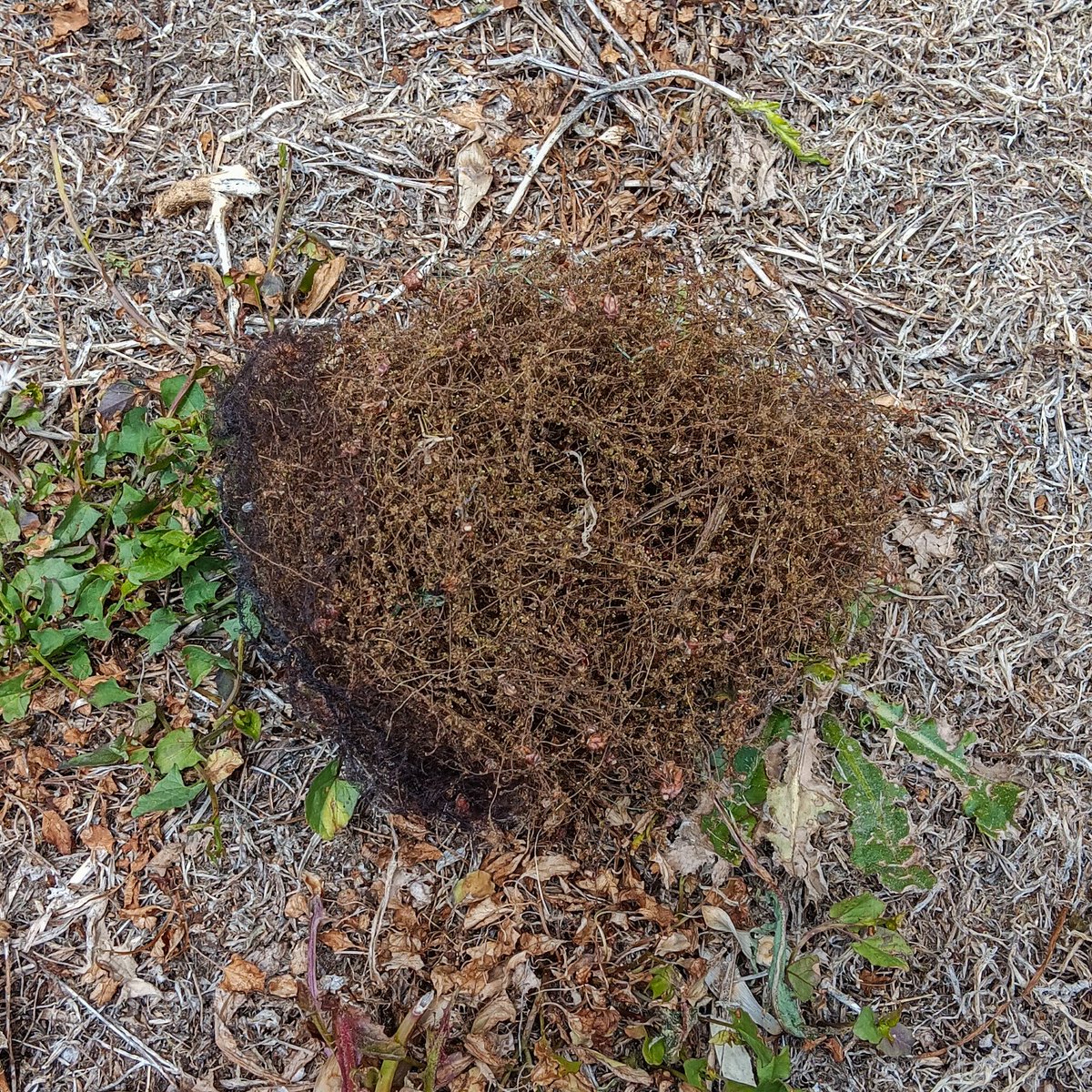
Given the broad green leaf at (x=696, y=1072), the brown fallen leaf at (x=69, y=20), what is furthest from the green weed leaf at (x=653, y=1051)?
the brown fallen leaf at (x=69, y=20)

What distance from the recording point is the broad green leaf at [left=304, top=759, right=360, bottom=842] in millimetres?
1594

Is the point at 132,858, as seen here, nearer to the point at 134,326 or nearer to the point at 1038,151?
the point at 134,326

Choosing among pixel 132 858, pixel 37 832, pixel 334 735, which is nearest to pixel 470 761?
pixel 334 735

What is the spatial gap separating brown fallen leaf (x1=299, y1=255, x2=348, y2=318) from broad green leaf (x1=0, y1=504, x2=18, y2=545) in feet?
2.45

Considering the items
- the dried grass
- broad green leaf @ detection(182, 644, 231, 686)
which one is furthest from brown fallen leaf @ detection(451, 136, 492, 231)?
broad green leaf @ detection(182, 644, 231, 686)

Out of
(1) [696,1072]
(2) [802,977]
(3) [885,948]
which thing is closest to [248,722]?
(1) [696,1072]

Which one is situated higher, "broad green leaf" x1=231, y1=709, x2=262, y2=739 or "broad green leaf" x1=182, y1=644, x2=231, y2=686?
"broad green leaf" x1=182, y1=644, x2=231, y2=686

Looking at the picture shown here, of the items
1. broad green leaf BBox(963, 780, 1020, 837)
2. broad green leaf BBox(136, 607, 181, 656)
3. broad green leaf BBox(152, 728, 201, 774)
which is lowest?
broad green leaf BBox(963, 780, 1020, 837)

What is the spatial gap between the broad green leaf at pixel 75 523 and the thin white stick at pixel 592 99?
1.11 meters

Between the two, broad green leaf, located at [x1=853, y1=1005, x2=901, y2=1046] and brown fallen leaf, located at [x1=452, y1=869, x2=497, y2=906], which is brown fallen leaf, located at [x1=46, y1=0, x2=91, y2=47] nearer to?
brown fallen leaf, located at [x1=452, y1=869, x2=497, y2=906]

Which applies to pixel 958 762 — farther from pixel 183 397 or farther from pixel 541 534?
pixel 183 397

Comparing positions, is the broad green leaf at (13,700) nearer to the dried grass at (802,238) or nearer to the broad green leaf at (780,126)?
the dried grass at (802,238)

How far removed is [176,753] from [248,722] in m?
0.15

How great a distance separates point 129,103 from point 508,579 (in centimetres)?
152
